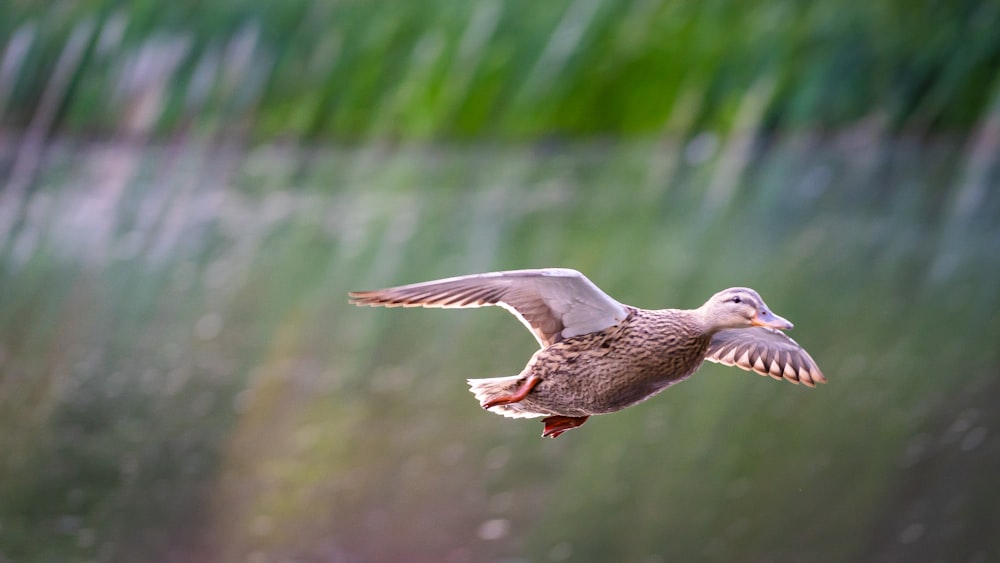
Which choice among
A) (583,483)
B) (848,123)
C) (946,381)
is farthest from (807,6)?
(583,483)

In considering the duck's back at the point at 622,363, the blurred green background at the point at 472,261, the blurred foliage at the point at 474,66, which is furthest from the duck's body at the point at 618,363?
the blurred foliage at the point at 474,66

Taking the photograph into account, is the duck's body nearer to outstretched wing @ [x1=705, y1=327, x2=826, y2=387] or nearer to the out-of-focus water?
outstretched wing @ [x1=705, y1=327, x2=826, y2=387]

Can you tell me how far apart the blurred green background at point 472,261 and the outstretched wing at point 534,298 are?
10.7 ft

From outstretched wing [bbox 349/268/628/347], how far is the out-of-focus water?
3273 mm

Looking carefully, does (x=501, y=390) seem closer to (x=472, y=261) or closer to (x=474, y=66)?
(x=472, y=261)

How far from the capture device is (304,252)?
12.4m

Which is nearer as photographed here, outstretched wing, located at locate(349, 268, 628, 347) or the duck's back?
outstretched wing, located at locate(349, 268, 628, 347)

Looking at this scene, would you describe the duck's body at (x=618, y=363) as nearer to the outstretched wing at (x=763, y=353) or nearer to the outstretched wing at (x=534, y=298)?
the outstretched wing at (x=534, y=298)

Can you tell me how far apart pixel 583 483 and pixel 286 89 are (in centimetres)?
1066

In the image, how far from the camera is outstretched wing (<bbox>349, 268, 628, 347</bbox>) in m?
2.96

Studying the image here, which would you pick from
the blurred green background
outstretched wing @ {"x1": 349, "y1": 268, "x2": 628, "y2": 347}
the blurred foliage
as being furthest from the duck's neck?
the blurred foliage

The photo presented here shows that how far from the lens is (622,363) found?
A: 3.26m

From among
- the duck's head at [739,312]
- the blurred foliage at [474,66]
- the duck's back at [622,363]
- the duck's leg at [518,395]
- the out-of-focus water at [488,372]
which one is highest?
the blurred foliage at [474,66]

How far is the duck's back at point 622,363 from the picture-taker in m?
3.24
